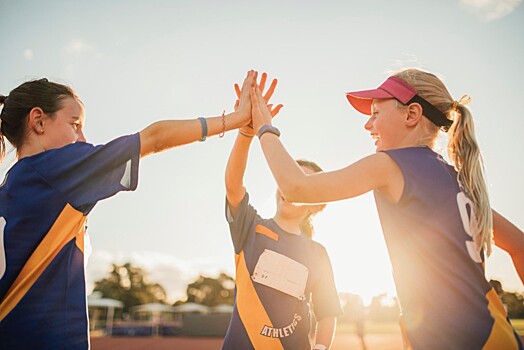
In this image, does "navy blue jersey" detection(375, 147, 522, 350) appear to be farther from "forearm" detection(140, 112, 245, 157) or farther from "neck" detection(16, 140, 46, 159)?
"neck" detection(16, 140, 46, 159)

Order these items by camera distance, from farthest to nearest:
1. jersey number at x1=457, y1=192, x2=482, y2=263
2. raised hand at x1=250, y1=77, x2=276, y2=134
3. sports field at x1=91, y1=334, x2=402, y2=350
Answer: sports field at x1=91, y1=334, x2=402, y2=350, raised hand at x1=250, y1=77, x2=276, y2=134, jersey number at x1=457, y1=192, x2=482, y2=263

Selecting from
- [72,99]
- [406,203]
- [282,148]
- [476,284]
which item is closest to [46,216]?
[72,99]

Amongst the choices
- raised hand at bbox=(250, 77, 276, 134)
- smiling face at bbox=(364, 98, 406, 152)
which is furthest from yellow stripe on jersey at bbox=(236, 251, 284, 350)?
smiling face at bbox=(364, 98, 406, 152)

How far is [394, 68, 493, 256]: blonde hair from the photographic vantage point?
216 cm

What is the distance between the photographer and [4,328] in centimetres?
215

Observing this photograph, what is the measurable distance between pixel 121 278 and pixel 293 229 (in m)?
89.2

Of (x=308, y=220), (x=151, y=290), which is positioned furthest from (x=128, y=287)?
(x=308, y=220)

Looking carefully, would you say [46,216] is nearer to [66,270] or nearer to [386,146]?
[66,270]

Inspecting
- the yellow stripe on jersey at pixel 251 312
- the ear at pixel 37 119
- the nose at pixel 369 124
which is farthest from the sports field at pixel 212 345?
the ear at pixel 37 119

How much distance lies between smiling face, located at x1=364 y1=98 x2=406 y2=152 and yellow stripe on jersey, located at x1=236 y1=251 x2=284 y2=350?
4.60ft

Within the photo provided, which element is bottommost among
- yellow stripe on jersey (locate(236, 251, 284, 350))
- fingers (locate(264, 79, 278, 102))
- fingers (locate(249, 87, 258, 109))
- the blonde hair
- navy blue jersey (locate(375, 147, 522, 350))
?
yellow stripe on jersey (locate(236, 251, 284, 350))

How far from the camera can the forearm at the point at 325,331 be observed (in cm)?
354

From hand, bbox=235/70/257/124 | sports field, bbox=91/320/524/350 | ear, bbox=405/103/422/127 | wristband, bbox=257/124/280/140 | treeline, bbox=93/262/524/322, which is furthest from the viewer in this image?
treeline, bbox=93/262/524/322

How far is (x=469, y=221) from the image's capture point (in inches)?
82.4
